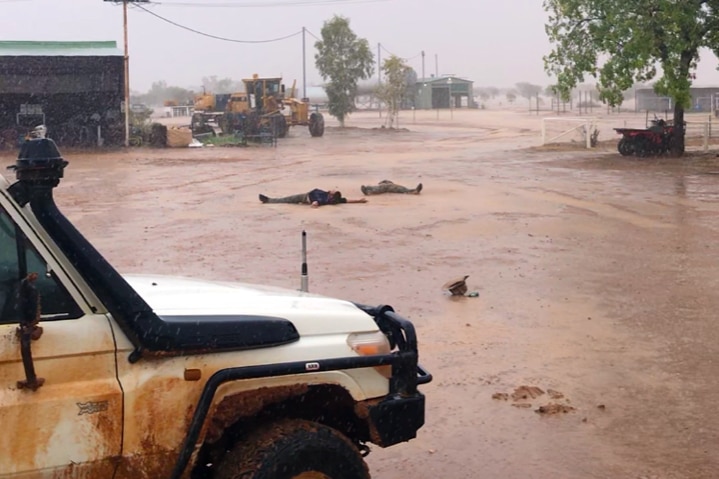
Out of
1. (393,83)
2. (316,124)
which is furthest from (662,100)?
(316,124)

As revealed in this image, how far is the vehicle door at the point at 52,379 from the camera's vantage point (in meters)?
3.08

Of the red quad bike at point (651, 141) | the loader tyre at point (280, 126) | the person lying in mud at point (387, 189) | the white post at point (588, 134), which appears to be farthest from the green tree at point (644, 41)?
the loader tyre at point (280, 126)

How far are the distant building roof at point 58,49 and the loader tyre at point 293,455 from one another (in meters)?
41.0

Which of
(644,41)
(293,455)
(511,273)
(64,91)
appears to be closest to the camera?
(293,455)

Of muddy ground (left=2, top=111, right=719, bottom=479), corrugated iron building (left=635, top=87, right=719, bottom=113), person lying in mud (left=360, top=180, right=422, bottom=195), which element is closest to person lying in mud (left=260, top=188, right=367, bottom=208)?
muddy ground (left=2, top=111, right=719, bottom=479)

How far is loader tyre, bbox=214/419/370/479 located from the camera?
349 cm

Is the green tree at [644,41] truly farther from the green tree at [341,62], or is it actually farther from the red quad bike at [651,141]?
the green tree at [341,62]

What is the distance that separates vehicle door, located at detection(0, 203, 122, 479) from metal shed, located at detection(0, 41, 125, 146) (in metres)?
40.6

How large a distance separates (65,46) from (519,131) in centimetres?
2528

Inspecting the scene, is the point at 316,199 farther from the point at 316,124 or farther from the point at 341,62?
the point at 341,62

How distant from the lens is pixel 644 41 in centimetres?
2870

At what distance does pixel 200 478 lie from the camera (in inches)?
145

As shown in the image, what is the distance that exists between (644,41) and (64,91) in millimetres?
26084

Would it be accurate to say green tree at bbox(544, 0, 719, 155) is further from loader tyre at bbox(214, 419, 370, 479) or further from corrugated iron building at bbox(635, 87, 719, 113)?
corrugated iron building at bbox(635, 87, 719, 113)
